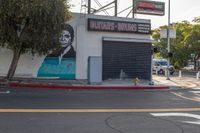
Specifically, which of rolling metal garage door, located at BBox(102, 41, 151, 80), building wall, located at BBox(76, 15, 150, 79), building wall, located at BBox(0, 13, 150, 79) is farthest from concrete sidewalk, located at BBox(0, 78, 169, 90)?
building wall, located at BBox(76, 15, 150, 79)

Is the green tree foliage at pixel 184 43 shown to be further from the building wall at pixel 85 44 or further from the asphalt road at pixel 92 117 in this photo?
the asphalt road at pixel 92 117

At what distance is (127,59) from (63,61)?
5.35 meters

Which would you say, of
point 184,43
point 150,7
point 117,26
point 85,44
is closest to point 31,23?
point 85,44

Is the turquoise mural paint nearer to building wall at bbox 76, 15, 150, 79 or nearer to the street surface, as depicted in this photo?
building wall at bbox 76, 15, 150, 79

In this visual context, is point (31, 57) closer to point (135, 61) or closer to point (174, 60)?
point (135, 61)

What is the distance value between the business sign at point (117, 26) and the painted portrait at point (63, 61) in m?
1.75

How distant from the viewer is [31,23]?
2173cm

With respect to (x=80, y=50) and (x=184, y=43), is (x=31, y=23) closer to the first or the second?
(x=80, y=50)

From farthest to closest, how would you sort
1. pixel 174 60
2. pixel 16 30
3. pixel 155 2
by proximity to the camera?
pixel 174 60 → pixel 155 2 → pixel 16 30

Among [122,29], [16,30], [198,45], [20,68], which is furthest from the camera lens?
[198,45]

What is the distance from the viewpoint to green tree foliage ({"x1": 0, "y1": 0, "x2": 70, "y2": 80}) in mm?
21062

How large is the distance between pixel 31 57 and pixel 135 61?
8500mm

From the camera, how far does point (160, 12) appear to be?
33188 millimetres

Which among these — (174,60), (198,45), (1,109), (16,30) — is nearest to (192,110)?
(1,109)
